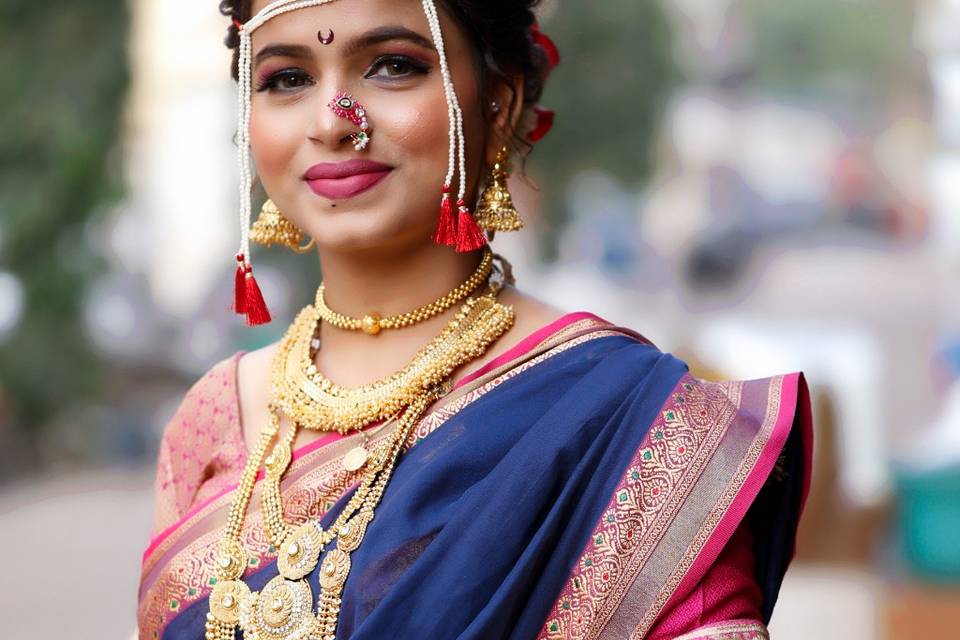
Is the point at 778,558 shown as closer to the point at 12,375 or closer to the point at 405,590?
the point at 405,590

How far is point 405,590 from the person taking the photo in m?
1.76

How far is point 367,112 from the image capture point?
Answer: 185cm

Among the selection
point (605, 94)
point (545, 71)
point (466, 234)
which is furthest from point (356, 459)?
point (605, 94)

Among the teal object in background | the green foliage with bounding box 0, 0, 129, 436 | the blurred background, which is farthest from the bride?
the green foliage with bounding box 0, 0, 129, 436

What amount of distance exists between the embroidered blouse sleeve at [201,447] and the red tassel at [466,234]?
1.67 ft

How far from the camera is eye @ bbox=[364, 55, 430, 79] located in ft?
6.14

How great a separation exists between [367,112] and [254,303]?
1.23ft

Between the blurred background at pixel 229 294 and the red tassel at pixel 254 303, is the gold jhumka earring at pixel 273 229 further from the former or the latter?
the blurred background at pixel 229 294

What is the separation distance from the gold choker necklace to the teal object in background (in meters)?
3.52

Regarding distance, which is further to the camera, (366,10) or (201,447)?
(201,447)

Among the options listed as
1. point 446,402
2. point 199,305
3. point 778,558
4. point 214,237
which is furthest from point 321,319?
point 214,237

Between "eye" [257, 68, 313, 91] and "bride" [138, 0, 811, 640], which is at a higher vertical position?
"eye" [257, 68, 313, 91]

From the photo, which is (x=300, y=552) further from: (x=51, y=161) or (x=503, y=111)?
(x=51, y=161)

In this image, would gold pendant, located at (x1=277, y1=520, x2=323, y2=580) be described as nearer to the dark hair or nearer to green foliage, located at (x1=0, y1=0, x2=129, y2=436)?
the dark hair
